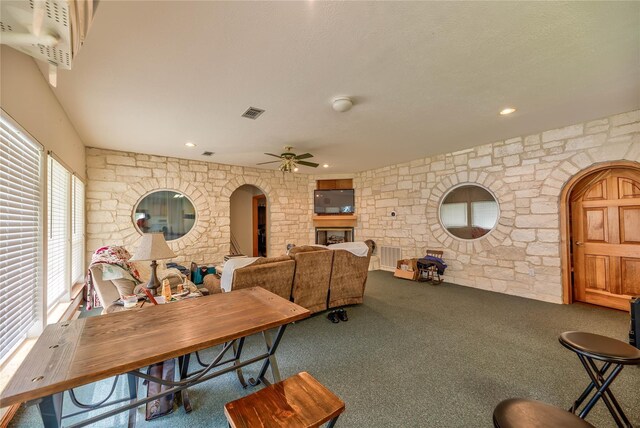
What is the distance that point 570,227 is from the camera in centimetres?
378

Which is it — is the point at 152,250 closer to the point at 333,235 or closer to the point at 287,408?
the point at 287,408

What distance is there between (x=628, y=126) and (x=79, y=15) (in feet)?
17.2

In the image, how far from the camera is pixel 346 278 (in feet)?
11.6

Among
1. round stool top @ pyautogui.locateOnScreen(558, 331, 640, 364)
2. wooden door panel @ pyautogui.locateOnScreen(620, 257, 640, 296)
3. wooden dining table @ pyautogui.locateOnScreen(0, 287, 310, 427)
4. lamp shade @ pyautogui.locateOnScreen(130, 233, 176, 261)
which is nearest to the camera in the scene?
wooden dining table @ pyautogui.locateOnScreen(0, 287, 310, 427)

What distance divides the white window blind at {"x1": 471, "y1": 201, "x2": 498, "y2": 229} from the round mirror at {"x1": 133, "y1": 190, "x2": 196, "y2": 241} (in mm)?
5526

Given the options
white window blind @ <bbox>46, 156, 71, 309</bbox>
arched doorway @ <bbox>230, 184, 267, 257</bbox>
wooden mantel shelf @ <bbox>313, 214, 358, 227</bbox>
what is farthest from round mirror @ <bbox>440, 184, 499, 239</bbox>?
white window blind @ <bbox>46, 156, 71, 309</bbox>

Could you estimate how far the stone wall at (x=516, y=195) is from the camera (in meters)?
3.43

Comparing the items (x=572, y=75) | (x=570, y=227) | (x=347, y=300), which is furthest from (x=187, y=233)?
(x=570, y=227)

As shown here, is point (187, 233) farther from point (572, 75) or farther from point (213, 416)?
point (572, 75)

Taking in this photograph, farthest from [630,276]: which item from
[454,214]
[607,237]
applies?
[454,214]

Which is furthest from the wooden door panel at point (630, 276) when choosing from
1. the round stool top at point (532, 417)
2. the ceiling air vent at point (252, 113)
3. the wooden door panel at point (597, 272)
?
the ceiling air vent at point (252, 113)

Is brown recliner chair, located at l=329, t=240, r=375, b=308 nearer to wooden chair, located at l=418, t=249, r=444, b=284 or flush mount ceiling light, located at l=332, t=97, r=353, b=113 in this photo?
flush mount ceiling light, located at l=332, t=97, r=353, b=113

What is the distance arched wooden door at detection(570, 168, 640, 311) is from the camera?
3281 mm

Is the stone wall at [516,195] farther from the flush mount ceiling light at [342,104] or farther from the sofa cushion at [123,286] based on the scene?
the sofa cushion at [123,286]
